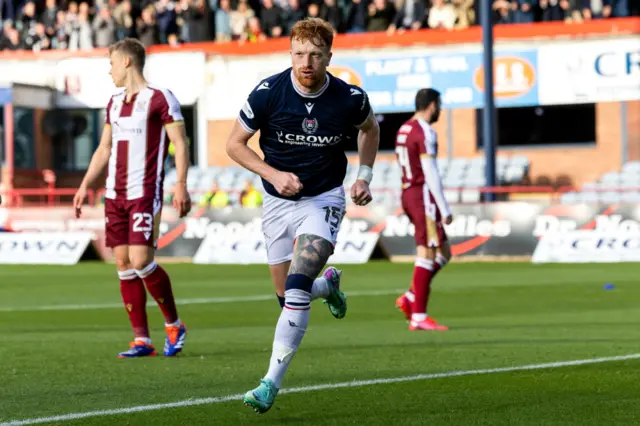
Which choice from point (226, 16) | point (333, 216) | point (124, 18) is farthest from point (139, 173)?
point (124, 18)

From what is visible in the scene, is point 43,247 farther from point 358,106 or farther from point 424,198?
point 358,106

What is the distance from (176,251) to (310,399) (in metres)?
18.7

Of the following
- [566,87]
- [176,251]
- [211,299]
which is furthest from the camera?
[566,87]

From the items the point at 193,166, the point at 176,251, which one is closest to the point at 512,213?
the point at 176,251

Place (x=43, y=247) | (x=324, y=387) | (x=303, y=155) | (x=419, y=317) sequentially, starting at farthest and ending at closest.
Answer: (x=43, y=247) → (x=419, y=317) → (x=324, y=387) → (x=303, y=155)

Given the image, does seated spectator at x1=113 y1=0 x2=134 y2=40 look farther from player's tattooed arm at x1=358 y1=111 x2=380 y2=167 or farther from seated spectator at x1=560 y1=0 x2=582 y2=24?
player's tattooed arm at x1=358 y1=111 x2=380 y2=167

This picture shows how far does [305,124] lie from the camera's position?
767cm

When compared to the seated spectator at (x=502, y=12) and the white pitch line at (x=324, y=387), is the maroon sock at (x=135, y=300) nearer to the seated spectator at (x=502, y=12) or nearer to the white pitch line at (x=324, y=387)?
the white pitch line at (x=324, y=387)

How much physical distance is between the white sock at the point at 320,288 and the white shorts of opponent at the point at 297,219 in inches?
8.4

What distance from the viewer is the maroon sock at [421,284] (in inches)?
491

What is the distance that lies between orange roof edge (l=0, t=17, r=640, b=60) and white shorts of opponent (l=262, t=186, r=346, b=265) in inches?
993

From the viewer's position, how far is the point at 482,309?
14.8 metres

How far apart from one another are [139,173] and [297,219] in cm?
256

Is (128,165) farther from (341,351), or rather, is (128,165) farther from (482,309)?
(482,309)
